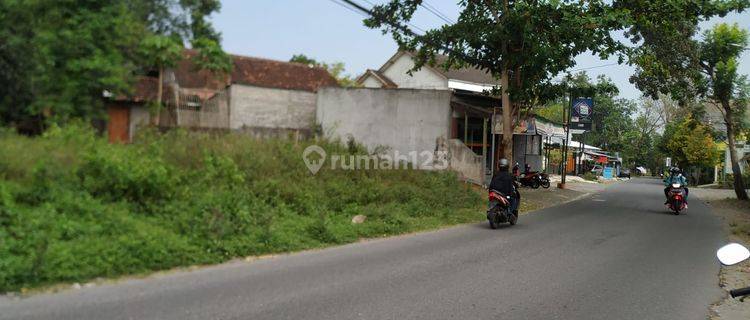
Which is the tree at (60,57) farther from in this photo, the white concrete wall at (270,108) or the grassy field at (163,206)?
the white concrete wall at (270,108)

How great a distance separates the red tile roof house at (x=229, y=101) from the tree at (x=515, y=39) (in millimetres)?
3958

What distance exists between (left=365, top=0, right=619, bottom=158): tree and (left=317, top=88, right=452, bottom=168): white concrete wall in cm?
165

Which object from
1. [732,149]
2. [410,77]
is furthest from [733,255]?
[410,77]

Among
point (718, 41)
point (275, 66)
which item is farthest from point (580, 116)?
point (275, 66)

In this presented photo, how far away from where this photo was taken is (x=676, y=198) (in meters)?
16.2

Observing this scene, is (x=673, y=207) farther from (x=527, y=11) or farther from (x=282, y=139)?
(x=282, y=139)

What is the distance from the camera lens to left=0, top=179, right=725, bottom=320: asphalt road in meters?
5.34

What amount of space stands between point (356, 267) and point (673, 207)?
1276 cm

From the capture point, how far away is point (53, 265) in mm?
6023

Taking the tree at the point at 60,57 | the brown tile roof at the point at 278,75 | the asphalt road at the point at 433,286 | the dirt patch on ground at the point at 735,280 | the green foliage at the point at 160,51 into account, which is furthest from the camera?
the brown tile roof at the point at 278,75

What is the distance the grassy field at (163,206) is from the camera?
6457mm

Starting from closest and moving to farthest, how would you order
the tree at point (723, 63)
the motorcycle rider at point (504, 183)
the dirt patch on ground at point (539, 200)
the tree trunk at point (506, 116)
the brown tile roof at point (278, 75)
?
the motorcycle rider at point (504, 183)
the dirt patch on ground at point (539, 200)
the tree trunk at point (506, 116)
the brown tile roof at point (278, 75)
the tree at point (723, 63)

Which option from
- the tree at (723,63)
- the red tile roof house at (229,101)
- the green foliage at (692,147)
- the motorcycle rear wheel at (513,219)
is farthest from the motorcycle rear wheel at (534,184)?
the green foliage at (692,147)

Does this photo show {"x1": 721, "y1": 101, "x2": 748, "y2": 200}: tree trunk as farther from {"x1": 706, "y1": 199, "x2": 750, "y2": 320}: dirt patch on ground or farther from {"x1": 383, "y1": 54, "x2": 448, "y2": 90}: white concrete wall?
{"x1": 383, "y1": 54, "x2": 448, "y2": 90}: white concrete wall
